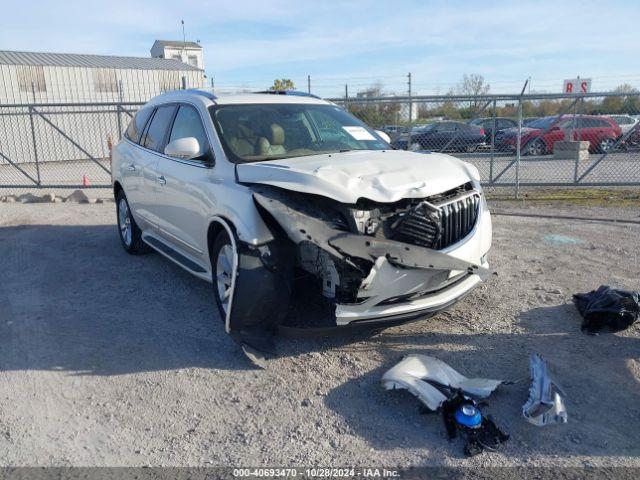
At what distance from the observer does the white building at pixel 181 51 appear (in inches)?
1735

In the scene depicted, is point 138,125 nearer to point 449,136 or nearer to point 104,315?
point 104,315

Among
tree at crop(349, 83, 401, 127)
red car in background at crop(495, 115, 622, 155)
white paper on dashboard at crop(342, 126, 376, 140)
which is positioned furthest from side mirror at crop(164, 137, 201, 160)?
red car in background at crop(495, 115, 622, 155)

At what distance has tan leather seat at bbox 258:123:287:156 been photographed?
4838 millimetres

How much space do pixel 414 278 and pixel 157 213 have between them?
121 inches

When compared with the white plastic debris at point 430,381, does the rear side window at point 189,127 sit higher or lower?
higher

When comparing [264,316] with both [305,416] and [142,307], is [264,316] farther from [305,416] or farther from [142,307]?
[142,307]

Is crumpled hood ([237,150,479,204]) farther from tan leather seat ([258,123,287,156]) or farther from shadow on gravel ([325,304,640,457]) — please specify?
shadow on gravel ([325,304,640,457])

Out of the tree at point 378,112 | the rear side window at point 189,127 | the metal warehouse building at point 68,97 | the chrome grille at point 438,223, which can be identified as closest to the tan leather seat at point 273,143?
the rear side window at point 189,127

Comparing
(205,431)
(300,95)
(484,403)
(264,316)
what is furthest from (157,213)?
(484,403)

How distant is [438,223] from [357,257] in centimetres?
70

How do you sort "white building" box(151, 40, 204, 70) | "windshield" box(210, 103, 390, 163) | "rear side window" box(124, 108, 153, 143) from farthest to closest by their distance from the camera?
"white building" box(151, 40, 204, 70) < "rear side window" box(124, 108, 153, 143) < "windshield" box(210, 103, 390, 163)

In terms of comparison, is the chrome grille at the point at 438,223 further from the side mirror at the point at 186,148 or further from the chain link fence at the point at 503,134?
the chain link fence at the point at 503,134

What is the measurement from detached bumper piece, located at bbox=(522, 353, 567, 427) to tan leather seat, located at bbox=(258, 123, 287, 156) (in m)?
2.69

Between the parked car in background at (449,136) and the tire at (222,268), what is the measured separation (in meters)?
7.68
